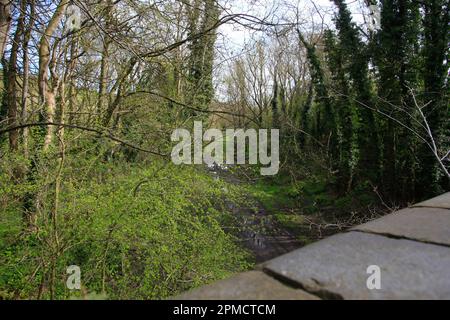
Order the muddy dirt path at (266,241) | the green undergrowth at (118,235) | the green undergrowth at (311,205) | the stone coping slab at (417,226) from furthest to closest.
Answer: the green undergrowth at (311,205) → the muddy dirt path at (266,241) → the green undergrowth at (118,235) → the stone coping slab at (417,226)

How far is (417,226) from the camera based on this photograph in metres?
1.27

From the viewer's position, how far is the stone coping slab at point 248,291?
78 cm

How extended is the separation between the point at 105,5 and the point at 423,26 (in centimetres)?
1000

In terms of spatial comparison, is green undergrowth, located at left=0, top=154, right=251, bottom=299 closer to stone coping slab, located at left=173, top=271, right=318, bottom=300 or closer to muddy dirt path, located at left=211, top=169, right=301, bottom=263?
stone coping slab, located at left=173, top=271, right=318, bottom=300

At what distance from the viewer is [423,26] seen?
10.4 meters

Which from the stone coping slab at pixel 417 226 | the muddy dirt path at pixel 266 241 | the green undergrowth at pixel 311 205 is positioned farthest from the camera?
the green undergrowth at pixel 311 205

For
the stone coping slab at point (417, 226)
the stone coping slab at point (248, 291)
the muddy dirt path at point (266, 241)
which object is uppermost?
the stone coping slab at point (417, 226)

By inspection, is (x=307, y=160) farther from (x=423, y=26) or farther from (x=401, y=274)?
(x=401, y=274)

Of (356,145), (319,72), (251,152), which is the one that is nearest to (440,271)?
(251,152)

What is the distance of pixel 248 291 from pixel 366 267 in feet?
1.14

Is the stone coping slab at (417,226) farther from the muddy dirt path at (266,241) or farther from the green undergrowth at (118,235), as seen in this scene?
the muddy dirt path at (266,241)

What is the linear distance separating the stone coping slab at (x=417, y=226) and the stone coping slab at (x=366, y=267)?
0.23ft

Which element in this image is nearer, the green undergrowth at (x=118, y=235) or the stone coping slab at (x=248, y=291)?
the stone coping slab at (x=248, y=291)

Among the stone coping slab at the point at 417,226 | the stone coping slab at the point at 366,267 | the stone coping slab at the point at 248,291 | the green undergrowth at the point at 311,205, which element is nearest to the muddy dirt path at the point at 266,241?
the green undergrowth at the point at 311,205
